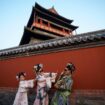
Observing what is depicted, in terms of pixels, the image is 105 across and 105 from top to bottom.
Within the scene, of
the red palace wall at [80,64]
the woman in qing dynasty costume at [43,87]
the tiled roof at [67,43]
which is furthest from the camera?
the tiled roof at [67,43]

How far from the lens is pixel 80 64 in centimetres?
579

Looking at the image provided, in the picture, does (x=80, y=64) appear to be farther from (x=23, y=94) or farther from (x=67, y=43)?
(x=23, y=94)

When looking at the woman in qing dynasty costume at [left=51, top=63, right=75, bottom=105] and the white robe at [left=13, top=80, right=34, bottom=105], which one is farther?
the white robe at [left=13, top=80, right=34, bottom=105]

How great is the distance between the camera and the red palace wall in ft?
17.7

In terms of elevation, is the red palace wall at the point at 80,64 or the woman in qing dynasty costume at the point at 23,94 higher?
the red palace wall at the point at 80,64

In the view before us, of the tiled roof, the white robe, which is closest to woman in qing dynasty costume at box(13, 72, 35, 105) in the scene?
A: the white robe

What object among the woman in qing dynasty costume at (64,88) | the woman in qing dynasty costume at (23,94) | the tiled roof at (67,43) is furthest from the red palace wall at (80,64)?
the woman in qing dynasty costume at (23,94)

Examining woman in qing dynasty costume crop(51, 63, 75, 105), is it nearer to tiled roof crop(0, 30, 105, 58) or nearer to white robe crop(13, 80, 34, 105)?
tiled roof crop(0, 30, 105, 58)

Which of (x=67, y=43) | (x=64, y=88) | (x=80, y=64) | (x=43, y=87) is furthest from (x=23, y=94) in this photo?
(x=67, y=43)

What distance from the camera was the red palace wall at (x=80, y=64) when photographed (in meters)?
5.41

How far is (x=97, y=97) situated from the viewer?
5262mm

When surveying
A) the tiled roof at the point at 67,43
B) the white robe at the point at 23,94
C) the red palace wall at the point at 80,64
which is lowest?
the white robe at the point at 23,94

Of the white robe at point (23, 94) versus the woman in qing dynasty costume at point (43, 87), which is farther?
the white robe at point (23, 94)

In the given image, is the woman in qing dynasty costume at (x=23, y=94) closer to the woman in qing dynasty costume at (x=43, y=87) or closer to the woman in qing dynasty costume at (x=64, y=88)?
Answer: the woman in qing dynasty costume at (x=43, y=87)
